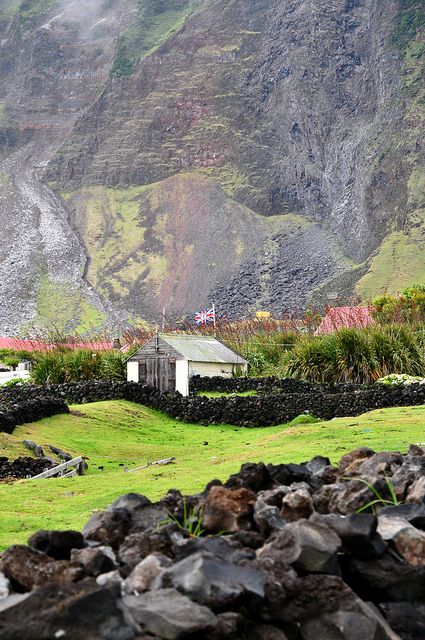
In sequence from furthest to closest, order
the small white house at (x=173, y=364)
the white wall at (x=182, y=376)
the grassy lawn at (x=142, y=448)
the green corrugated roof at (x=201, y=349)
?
the green corrugated roof at (x=201, y=349) < the small white house at (x=173, y=364) < the white wall at (x=182, y=376) < the grassy lawn at (x=142, y=448)

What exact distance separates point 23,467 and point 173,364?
2141 cm

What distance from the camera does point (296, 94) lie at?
198000mm

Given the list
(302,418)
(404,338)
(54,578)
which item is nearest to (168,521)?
(54,578)

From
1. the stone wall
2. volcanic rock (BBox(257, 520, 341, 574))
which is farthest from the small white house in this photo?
volcanic rock (BBox(257, 520, 341, 574))

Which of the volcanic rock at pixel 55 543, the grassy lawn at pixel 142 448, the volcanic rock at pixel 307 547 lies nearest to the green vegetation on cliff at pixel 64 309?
the grassy lawn at pixel 142 448

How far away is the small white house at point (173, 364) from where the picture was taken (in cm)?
3994

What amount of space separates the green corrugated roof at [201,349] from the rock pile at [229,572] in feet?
110

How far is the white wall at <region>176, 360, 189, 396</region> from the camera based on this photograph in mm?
39469

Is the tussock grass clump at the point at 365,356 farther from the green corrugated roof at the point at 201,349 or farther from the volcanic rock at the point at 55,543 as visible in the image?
the volcanic rock at the point at 55,543

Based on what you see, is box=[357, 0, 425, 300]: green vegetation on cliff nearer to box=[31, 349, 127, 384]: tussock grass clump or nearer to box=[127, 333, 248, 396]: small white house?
box=[127, 333, 248, 396]: small white house

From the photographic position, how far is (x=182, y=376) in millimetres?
39750

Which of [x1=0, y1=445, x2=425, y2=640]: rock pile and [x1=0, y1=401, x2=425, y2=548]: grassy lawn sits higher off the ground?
[x1=0, y1=445, x2=425, y2=640]: rock pile

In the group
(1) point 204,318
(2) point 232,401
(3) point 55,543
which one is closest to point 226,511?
(3) point 55,543

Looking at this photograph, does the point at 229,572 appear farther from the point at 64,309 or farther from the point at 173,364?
the point at 64,309
